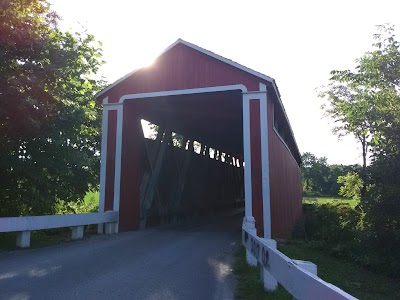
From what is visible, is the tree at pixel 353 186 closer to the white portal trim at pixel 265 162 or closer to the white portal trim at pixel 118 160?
the white portal trim at pixel 265 162

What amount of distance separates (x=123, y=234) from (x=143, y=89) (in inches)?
158

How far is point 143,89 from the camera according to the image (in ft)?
37.2

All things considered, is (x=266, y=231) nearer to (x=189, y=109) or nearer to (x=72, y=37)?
(x=189, y=109)

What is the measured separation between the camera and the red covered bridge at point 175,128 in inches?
394

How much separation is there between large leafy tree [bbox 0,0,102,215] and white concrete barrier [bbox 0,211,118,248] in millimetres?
1880

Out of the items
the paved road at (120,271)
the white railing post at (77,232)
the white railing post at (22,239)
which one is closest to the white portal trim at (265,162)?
the paved road at (120,271)

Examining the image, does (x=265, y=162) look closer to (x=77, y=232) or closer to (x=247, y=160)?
(x=247, y=160)

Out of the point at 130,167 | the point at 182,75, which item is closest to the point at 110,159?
the point at 130,167

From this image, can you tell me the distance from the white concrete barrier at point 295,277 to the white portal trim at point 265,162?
4.73m

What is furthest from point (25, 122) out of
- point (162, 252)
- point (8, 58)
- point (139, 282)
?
point (139, 282)

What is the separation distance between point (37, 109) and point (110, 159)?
2.61 metres

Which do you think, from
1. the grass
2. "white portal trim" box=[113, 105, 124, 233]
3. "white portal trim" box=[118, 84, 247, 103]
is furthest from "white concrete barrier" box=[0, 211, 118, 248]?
Result: the grass

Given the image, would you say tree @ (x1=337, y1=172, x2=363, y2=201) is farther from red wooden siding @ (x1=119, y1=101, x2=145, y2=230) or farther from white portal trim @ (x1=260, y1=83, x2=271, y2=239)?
red wooden siding @ (x1=119, y1=101, x2=145, y2=230)

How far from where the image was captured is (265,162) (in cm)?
982
